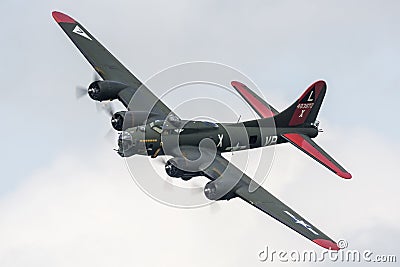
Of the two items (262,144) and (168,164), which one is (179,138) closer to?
(168,164)

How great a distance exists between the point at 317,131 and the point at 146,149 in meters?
13.9

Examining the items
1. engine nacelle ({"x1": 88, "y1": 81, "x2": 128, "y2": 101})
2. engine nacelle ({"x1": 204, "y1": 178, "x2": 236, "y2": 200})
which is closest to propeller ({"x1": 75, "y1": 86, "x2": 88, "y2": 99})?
engine nacelle ({"x1": 88, "y1": 81, "x2": 128, "y2": 101})

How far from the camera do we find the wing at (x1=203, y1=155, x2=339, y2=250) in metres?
50.8

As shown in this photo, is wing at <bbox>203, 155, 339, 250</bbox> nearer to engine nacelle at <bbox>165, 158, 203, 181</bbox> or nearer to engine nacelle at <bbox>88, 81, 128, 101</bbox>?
engine nacelle at <bbox>165, 158, 203, 181</bbox>

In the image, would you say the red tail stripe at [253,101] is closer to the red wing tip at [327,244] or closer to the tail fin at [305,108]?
the tail fin at [305,108]

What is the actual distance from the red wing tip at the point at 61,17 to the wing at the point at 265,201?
1921 centimetres

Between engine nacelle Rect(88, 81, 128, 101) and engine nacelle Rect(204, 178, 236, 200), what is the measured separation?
1223 cm

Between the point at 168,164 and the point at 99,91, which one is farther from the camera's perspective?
the point at 99,91

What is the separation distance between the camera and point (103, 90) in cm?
6134

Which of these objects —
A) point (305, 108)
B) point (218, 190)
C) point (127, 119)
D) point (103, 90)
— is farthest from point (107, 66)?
point (218, 190)

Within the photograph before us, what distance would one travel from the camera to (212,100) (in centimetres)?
5641

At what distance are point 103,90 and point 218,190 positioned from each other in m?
13.2

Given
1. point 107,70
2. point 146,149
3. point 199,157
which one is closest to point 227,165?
point 199,157

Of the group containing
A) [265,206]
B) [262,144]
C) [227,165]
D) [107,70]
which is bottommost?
[265,206]
